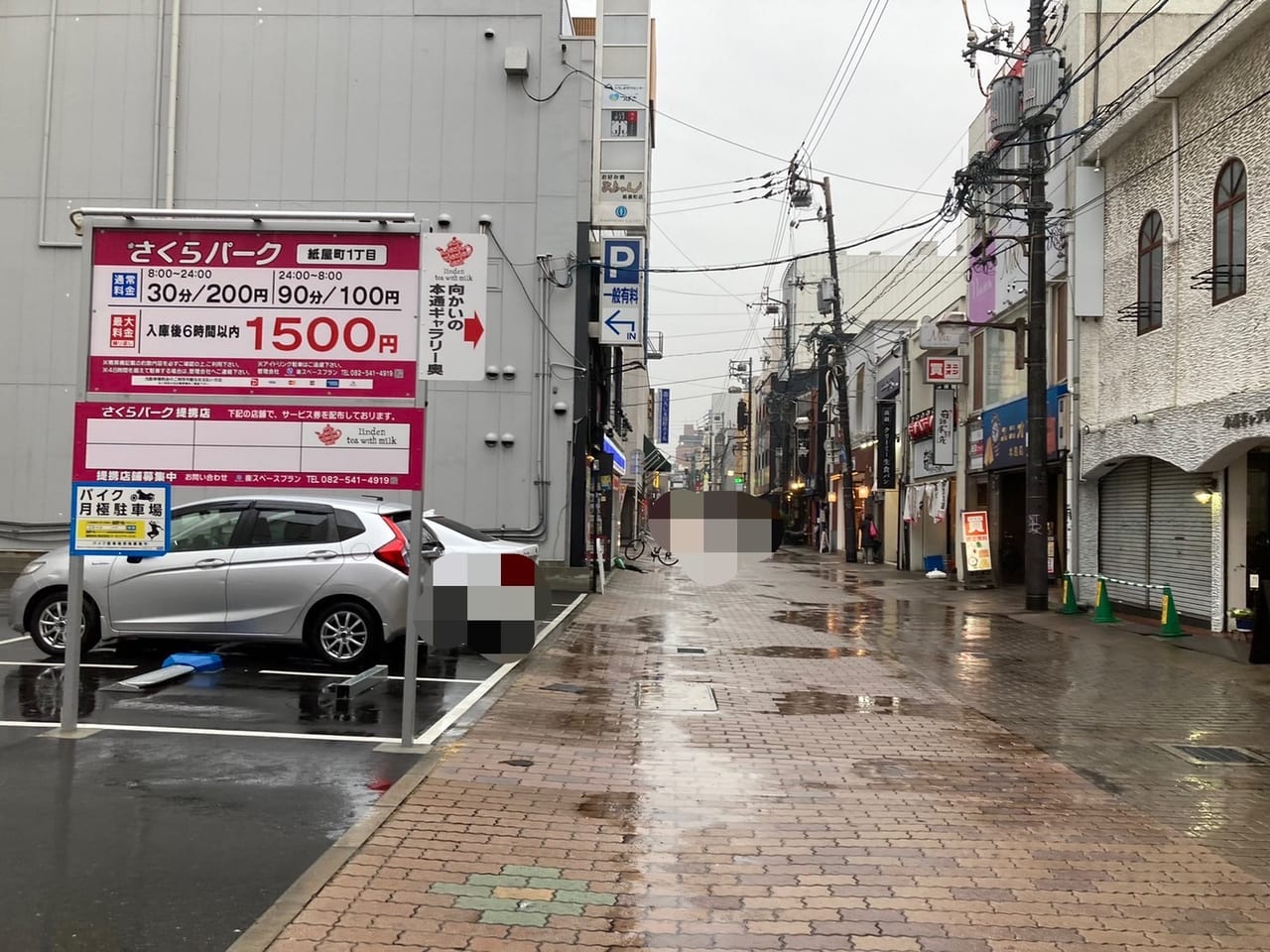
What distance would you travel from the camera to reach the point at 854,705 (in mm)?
9477

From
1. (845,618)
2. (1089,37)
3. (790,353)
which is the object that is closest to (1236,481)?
(845,618)

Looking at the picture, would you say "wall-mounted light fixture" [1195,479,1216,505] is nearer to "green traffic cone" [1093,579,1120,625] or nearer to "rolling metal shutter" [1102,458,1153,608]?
"rolling metal shutter" [1102,458,1153,608]

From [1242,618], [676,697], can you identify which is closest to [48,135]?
[676,697]

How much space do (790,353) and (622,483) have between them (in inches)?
765

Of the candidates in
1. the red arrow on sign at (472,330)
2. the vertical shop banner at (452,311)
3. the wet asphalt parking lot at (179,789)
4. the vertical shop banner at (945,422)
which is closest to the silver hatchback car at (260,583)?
the wet asphalt parking lot at (179,789)

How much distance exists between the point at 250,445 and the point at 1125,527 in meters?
15.7

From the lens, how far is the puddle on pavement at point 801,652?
12.7m

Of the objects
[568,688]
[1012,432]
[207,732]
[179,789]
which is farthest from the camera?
[1012,432]

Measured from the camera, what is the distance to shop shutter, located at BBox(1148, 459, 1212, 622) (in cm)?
1562

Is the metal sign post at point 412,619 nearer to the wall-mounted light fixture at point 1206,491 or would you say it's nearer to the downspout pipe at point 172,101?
the wall-mounted light fixture at point 1206,491

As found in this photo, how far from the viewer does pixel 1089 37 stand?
19.5 meters

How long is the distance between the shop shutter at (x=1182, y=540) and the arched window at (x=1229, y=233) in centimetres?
272

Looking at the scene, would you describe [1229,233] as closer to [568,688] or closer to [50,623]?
[568,688]

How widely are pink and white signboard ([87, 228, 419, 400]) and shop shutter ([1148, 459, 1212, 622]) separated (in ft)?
42.1
